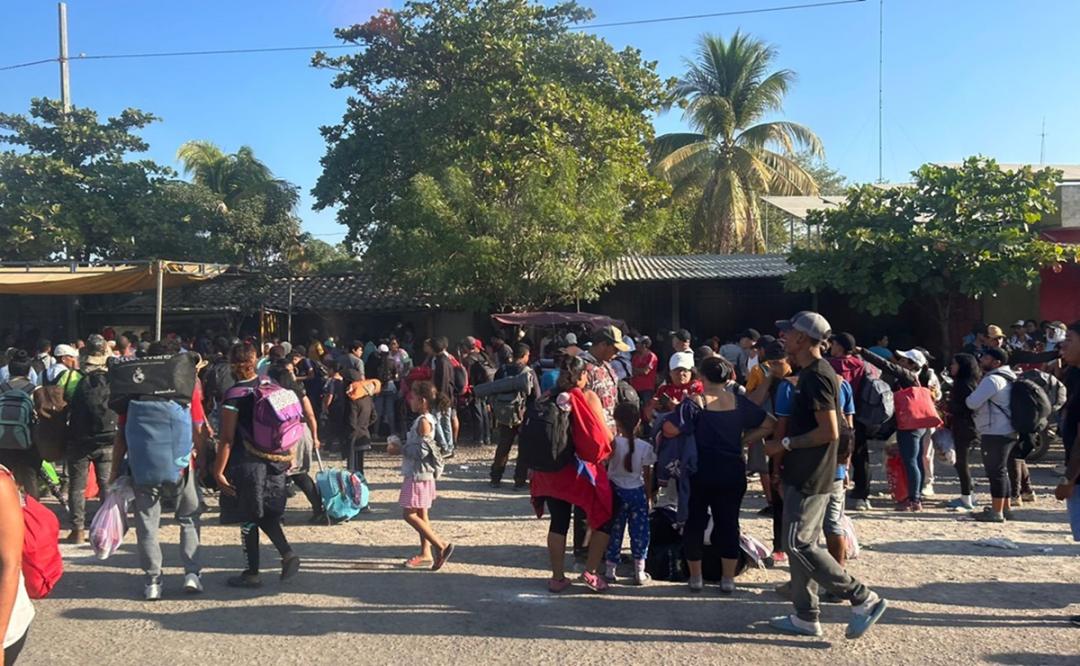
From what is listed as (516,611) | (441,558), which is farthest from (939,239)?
(516,611)

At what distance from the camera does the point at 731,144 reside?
25297mm

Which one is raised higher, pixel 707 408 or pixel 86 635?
pixel 707 408

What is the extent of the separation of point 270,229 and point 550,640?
60.5ft

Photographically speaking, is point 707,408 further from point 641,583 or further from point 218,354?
point 218,354

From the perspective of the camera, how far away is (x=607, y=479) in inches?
221

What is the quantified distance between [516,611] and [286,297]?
53.3 feet

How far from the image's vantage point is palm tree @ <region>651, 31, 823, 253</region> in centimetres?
2484

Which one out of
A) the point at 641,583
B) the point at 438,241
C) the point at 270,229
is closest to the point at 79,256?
the point at 270,229

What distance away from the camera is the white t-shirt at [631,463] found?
18.5 ft

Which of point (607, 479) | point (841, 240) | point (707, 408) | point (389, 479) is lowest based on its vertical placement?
point (389, 479)

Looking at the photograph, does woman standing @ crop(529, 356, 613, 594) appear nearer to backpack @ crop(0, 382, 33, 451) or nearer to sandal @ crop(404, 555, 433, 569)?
sandal @ crop(404, 555, 433, 569)

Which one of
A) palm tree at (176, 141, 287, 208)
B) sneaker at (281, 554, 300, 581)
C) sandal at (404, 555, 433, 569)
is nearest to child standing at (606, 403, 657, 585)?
sandal at (404, 555, 433, 569)

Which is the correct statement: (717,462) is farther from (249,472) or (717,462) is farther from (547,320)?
(547,320)

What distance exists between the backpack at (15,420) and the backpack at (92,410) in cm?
33
